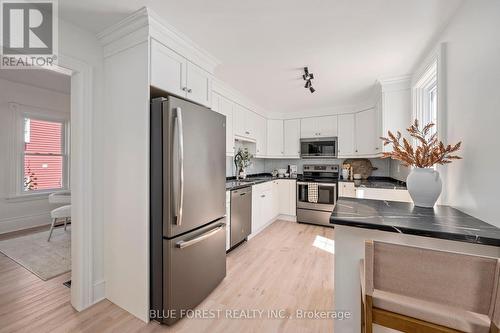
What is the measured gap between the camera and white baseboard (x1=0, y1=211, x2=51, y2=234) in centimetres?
345

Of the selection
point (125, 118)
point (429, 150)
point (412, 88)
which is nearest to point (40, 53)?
point (125, 118)

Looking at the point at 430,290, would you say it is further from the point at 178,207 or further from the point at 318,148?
the point at 318,148

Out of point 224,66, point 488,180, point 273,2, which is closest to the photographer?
point 488,180

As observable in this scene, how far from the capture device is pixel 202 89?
7.32 feet

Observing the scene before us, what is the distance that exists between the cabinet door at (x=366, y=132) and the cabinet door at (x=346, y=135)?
11cm

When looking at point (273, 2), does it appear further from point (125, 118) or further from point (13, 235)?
point (13, 235)

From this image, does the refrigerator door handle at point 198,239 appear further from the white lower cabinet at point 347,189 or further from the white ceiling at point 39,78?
the white ceiling at point 39,78

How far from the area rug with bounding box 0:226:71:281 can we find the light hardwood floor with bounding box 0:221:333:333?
0.10 metres

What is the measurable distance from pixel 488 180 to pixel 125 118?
2604mm

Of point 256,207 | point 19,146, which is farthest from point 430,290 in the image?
point 19,146

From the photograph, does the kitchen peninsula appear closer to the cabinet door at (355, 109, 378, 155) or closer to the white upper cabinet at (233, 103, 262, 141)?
the white upper cabinet at (233, 103, 262, 141)

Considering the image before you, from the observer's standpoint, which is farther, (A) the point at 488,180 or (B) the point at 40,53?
(B) the point at 40,53

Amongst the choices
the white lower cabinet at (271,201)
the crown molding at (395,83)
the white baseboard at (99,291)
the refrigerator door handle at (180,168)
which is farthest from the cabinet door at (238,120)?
the white baseboard at (99,291)

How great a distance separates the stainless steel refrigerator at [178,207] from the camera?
160cm
